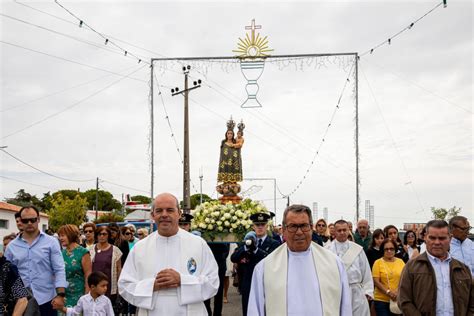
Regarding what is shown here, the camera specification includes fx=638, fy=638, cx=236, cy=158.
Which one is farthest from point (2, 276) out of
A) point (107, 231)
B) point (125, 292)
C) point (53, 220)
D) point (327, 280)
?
point (53, 220)

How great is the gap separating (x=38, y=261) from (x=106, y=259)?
239cm

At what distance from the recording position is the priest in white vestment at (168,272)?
5633 mm

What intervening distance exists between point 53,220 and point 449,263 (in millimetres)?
50191

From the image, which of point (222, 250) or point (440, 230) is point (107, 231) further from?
point (440, 230)

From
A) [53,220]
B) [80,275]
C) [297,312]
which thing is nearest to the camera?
[297,312]

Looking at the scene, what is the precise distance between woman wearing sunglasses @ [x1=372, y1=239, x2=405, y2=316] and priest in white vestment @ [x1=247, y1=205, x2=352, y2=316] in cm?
448

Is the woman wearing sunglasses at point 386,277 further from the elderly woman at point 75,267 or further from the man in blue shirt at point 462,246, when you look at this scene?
the elderly woman at point 75,267

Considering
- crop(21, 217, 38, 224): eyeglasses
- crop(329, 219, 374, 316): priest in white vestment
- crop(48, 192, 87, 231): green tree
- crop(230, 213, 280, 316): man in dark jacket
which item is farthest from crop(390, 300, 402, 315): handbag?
crop(48, 192, 87, 231): green tree

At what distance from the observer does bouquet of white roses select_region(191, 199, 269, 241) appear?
11.5 metres

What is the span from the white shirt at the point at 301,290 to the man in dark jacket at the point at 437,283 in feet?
4.73

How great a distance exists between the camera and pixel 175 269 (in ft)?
19.1

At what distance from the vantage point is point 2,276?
5.55 meters

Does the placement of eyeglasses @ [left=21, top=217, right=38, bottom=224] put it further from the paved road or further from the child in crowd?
the paved road

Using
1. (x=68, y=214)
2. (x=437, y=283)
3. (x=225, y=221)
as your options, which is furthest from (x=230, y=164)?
(x=68, y=214)
